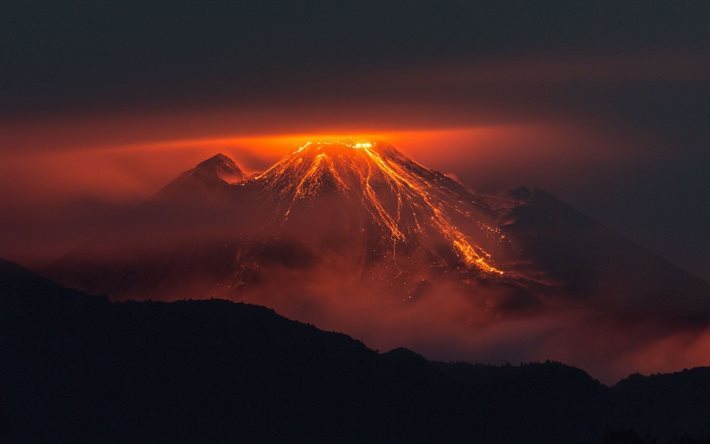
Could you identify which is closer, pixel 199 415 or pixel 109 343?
pixel 199 415

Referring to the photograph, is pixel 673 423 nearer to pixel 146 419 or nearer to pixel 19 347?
pixel 146 419

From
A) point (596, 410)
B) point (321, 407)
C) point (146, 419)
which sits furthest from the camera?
point (596, 410)

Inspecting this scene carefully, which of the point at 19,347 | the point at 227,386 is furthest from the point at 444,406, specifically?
the point at 19,347

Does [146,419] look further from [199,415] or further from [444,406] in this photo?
[444,406]

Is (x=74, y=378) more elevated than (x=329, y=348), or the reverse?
(x=329, y=348)

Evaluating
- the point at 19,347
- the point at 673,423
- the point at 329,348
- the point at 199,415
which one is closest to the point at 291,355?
the point at 329,348

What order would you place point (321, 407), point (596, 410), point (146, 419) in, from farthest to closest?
point (596, 410) → point (321, 407) → point (146, 419)
